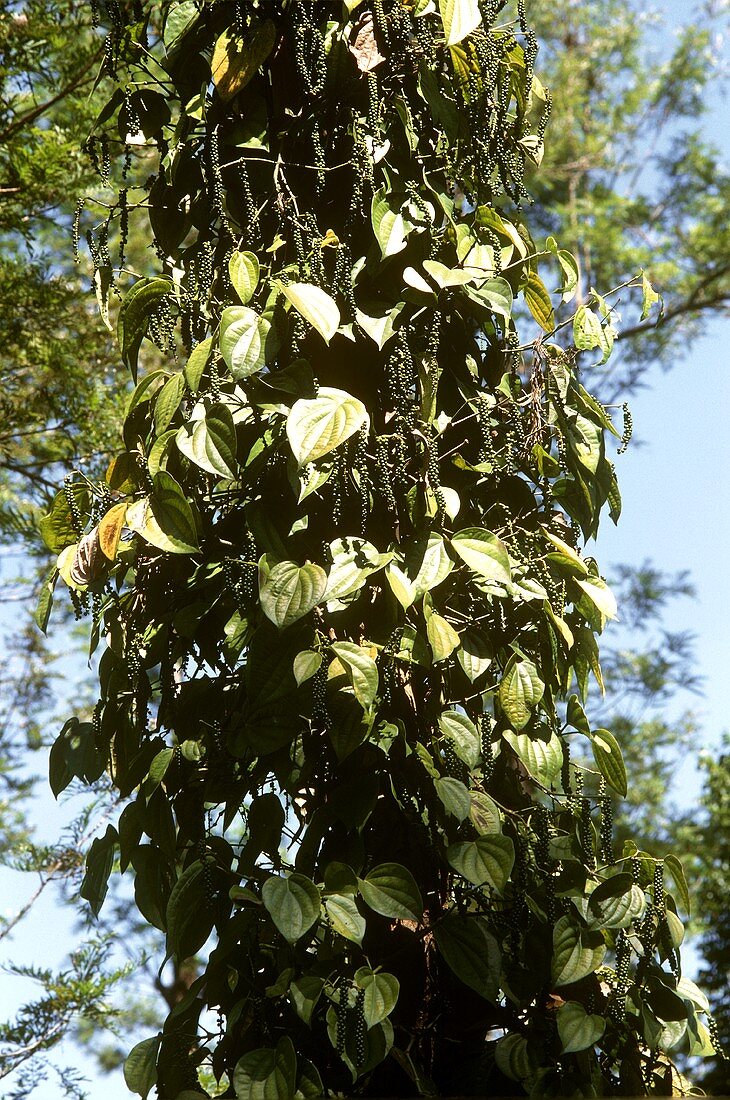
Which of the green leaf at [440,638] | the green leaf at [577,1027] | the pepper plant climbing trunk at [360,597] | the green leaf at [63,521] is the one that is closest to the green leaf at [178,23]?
the pepper plant climbing trunk at [360,597]

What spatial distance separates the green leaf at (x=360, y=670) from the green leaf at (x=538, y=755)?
19 centimetres

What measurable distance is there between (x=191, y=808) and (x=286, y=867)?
0.17 m

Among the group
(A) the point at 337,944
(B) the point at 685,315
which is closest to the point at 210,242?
(A) the point at 337,944

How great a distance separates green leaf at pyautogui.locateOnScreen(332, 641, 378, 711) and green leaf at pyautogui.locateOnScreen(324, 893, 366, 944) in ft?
0.55

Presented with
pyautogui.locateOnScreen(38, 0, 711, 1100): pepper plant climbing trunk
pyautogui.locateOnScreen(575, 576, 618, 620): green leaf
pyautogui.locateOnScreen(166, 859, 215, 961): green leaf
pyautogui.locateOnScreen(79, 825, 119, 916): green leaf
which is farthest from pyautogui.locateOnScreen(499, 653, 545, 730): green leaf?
pyautogui.locateOnScreen(79, 825, 119, 916): green leaf

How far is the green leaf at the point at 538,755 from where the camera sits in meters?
1.02

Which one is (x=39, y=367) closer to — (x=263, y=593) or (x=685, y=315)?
(x=263, y=593)

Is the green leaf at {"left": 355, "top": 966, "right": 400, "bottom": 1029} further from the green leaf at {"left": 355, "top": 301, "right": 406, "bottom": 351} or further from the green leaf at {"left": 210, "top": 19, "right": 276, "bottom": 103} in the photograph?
the green leaf at {"left": 210, "top": 19, "right": 276, "bottom": 103}

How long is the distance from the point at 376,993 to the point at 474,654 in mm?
337

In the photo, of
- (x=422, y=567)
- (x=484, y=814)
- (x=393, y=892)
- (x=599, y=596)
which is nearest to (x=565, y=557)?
(x=599, y=596)

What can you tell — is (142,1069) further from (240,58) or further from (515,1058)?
(240,58)

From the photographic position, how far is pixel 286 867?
0.94m

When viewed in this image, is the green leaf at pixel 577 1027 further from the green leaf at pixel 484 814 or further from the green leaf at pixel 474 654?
A: the green leaf at pixel 474 654

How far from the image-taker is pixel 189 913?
96 cm
